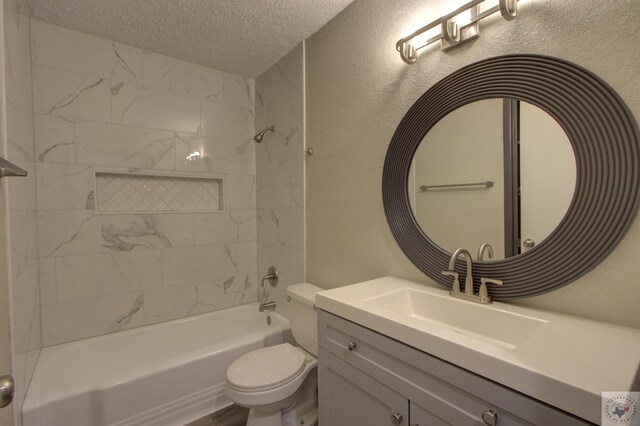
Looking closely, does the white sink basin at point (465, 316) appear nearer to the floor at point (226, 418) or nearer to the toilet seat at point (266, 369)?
the toilet seat at point (266, 369)

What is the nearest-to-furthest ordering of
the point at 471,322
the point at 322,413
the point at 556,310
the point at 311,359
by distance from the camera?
the point at 556,310 < the point at 471,322 < the point at 322,413 < the point at 311,359

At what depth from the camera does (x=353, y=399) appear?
43.1 inches

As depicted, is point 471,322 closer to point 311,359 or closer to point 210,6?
point 311,359

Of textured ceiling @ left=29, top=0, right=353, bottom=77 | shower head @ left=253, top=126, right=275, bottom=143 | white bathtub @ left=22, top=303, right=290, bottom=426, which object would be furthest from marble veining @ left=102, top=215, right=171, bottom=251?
textured ceiling @ left=29, top=0, right=353, bottom=77

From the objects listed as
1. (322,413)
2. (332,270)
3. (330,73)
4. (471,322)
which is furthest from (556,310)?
(330,73)

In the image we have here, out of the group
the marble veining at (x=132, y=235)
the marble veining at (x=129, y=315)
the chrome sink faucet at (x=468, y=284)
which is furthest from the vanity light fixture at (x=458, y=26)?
the marble veining at (x=129, y=315)

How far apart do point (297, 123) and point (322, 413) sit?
1.84m

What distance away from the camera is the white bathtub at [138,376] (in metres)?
1.50

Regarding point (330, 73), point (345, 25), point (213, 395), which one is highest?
point (345, 25)

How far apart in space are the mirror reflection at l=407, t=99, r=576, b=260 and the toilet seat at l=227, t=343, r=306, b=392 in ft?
3.41

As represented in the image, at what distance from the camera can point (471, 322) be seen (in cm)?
109

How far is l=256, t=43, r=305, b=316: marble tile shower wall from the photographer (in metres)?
2.20
